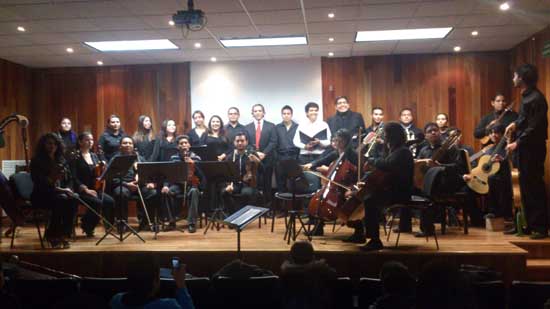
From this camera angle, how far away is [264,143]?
791 centimetres

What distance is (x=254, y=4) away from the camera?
5.67m

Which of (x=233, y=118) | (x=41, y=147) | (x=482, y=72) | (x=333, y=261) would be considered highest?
A: (x=482, y=72)

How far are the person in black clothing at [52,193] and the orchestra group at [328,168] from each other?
0.01 meters

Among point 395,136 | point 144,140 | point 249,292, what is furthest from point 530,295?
point 144,140

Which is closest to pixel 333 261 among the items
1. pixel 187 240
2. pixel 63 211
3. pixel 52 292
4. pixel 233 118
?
pixel 187 240

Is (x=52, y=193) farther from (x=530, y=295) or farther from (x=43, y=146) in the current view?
(x=530, y=295)

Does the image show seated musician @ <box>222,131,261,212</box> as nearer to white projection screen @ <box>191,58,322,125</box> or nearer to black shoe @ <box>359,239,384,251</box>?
white projection screen @ <box>191,58,322,125</box>

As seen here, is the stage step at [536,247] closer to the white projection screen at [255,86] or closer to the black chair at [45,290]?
the black chair at [45,290]

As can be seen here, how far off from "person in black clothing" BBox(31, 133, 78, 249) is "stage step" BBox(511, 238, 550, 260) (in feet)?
16.5

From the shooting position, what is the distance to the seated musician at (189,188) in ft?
20.3

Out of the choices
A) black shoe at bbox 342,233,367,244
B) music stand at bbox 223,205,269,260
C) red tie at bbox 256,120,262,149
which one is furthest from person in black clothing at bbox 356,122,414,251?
red tie at bbox 256,120,262,149

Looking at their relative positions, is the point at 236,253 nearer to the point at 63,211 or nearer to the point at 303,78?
the point at 63,211

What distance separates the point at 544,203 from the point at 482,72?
3909 millimetres

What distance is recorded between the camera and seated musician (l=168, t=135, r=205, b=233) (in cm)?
620
